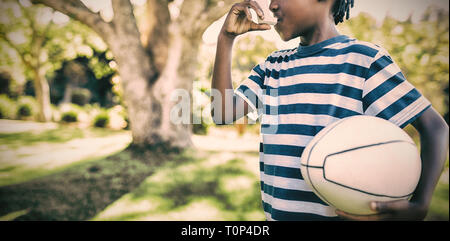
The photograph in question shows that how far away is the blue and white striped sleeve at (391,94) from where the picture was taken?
94 centimetres

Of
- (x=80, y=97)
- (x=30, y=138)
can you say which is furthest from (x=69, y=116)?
(x=80, y=97)

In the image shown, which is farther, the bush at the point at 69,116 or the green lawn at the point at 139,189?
the bush at the point at 69,116

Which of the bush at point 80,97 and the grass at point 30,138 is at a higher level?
the bush at point 80,97

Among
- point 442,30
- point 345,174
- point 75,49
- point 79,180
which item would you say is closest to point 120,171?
point 79,180

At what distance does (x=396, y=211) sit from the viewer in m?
0.92

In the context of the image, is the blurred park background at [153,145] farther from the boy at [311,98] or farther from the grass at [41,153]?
the boy at [311,98]

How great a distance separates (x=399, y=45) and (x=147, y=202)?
9809mm

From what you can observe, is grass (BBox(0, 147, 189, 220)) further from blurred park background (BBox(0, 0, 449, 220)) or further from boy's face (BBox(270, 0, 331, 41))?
boy's face (BBox(270, 0, 331, 41))

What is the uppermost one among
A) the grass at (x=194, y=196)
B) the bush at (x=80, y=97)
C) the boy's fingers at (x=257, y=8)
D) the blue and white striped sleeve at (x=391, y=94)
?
the bush at (x=80, y=97)

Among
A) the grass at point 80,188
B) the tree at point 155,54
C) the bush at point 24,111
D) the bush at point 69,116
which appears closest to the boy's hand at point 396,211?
the grass at point 80,188

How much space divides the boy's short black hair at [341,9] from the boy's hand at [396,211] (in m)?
0.99

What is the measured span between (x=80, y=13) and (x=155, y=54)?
155 centimetres

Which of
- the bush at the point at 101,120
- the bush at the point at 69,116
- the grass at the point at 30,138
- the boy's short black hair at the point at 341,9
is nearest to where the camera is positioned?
the boy's short black hair at the point at 341,9

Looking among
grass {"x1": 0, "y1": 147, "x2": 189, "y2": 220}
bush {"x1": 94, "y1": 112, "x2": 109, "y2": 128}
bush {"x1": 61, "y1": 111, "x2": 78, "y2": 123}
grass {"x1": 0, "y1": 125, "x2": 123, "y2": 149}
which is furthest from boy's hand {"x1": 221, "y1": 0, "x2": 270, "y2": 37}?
bush {"x1": 61, "y1": 111, "x2": 78, "y2": 123}
